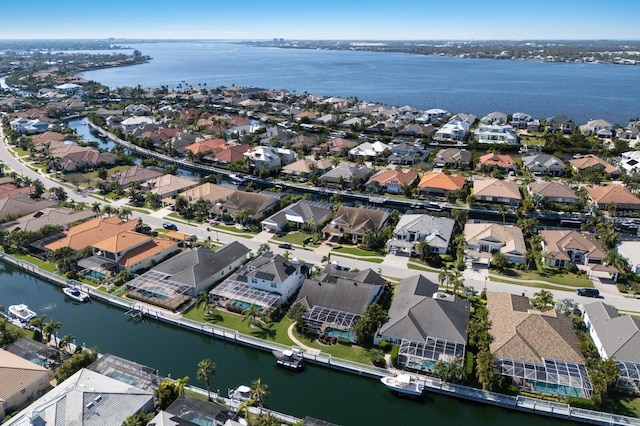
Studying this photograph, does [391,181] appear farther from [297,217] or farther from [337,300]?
[337,300]

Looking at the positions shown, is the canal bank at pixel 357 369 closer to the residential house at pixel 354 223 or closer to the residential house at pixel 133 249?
the residential house at pixel 133 249

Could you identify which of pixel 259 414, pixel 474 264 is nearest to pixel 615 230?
pixel 474 264

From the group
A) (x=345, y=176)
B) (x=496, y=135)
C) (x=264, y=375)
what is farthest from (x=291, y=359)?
(x=496, y=135)

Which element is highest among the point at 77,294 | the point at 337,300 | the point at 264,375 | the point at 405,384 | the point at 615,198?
the point at 615,198

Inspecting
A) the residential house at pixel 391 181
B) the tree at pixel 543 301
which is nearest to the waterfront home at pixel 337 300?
the tree at pixel 543 301

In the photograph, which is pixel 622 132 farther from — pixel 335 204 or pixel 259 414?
pixel 259 414
